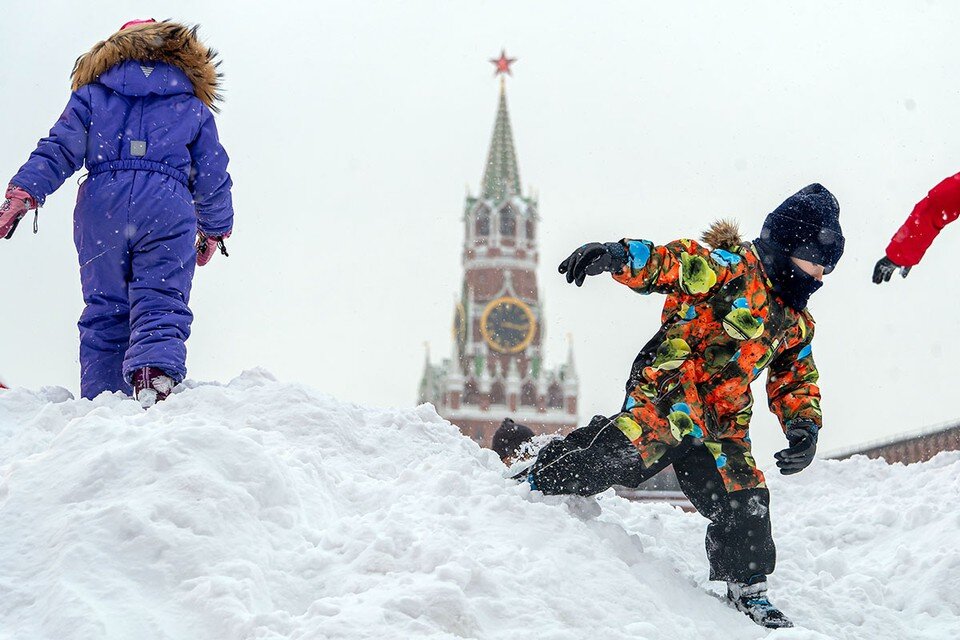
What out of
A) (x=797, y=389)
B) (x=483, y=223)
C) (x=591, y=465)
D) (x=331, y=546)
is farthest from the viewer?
Result: (x=483, y=223)

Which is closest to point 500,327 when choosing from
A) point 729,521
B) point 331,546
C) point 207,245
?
point 207,245

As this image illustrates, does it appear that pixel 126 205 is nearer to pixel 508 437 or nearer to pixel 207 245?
pixel 207 245

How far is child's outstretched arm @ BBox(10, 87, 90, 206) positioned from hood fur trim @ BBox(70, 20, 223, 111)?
0.15 m

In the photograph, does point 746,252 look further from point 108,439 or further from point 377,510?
point 108,439

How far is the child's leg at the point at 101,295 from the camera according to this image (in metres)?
3.88

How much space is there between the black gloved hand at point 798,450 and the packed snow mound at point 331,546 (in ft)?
1.55

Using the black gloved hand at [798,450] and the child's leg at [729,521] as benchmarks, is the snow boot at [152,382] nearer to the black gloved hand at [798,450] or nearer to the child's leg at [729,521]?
the child's leg at [729,521]

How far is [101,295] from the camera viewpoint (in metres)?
3.92

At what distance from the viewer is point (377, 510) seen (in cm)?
283

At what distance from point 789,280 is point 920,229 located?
3.01 feet

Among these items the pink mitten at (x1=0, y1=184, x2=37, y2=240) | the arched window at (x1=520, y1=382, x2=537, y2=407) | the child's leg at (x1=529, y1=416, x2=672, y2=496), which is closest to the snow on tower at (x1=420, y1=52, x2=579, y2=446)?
the arched window at (x1=520, y1=382, x2=537, y2=407)

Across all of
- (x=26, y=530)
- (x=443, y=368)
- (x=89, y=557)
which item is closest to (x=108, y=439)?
(x=26, y=530)

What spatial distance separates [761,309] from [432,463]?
4.36 feet

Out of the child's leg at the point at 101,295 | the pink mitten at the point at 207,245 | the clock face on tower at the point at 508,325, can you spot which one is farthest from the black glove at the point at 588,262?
the clock face on tower at the point at 508,325
